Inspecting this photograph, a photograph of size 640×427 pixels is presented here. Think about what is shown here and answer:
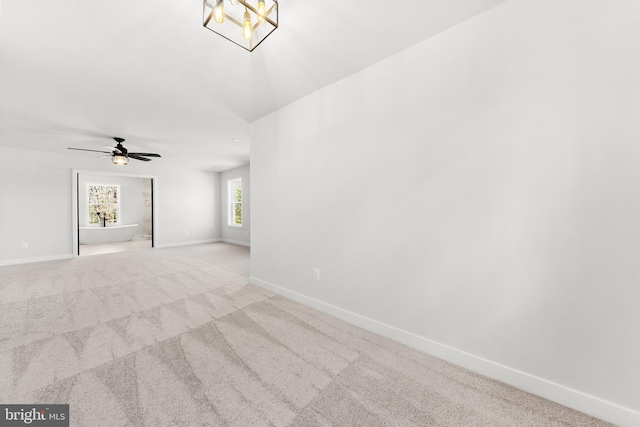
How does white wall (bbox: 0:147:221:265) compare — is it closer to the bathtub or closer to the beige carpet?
the bathtub

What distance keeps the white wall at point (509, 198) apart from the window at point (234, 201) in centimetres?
586

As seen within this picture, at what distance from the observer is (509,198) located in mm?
1520

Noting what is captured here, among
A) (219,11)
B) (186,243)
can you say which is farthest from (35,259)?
(219,11)

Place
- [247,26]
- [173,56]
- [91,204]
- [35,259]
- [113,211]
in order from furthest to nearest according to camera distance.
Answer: [113,211] < [91,204] < [35,259] < [173,56] < [247,26]

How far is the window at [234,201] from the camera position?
24.7 feet

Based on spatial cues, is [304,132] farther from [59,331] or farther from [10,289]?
[10,289]

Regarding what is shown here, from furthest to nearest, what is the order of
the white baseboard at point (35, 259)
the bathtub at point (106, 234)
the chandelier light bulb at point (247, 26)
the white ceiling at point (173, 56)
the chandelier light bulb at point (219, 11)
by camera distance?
the bathtub at point (106, 234)
the white baseboard at point (35, 259)
the white ceiling at point (173, 56)
the chandelier light bulb at point (247, 26)
the chandelier light bulb at point (219, 11)

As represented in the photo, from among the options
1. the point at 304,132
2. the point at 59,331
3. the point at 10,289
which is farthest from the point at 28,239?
the point at 304,132

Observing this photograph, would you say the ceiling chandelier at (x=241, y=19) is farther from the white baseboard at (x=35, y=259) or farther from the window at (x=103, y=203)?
the window at (x=103, y=203)

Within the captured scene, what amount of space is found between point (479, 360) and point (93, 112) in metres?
5.14

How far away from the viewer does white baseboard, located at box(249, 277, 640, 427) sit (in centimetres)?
126

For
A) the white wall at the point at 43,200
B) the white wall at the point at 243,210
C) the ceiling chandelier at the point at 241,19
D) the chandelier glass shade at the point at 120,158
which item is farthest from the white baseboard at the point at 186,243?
the ceiling chandelier at the point at 241,19

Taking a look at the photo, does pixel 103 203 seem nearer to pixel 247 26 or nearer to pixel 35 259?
pixel 35 259

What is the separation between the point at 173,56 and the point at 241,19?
0.85 metres
